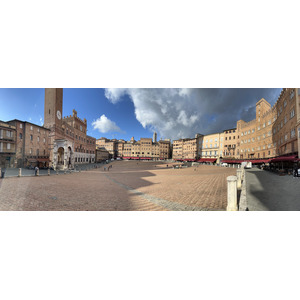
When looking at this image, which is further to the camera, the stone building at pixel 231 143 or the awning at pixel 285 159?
the stone building at pixel 231 143

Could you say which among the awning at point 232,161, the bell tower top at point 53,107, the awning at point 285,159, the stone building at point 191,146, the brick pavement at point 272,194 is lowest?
the brick pavement at point 272,194

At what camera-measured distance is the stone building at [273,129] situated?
7.23 feet

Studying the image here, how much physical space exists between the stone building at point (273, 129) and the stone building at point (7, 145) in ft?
15.4

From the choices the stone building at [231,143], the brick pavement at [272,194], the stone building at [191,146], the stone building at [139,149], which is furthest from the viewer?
the stone building at [139,149]

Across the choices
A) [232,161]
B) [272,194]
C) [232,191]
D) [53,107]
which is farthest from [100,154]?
[272,194]

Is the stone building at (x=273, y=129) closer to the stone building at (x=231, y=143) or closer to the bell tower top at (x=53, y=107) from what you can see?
the stone building at (x=231, y=143)

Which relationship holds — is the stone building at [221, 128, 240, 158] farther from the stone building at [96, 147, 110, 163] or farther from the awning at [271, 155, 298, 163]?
the stone building at [96, 147, 110, 163]

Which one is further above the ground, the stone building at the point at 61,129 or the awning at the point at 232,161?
the stone building at the point at 61,129

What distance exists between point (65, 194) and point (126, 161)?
1907mm

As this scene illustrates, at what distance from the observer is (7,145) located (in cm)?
208

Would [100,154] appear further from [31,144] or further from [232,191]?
[232,191]

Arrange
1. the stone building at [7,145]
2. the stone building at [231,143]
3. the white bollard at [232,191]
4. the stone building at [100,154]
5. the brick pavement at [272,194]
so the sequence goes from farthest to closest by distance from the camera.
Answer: the stone building at [100,154] → the stone building at [231,143] → the stone building at [7,145] → the brick pavement at [272,194] → the white bollard at [232,191]

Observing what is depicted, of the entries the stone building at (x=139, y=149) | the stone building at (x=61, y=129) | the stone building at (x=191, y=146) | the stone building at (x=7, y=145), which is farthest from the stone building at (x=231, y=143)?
the stone building at (x=7, y=145)
